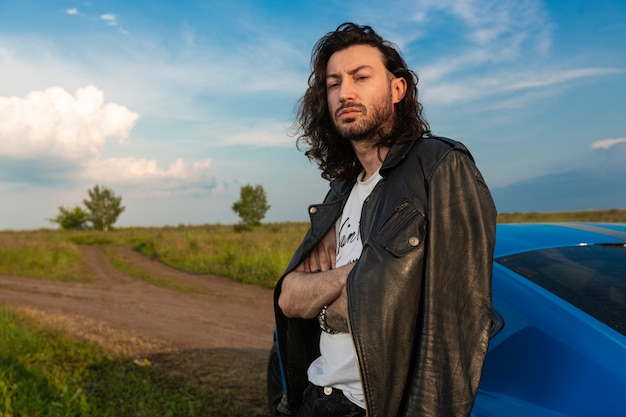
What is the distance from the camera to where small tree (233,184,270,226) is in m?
61.1

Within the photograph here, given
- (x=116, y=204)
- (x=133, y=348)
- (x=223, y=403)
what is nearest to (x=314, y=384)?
(x=223, y=403)

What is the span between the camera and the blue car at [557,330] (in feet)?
5.34

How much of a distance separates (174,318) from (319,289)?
715 cm

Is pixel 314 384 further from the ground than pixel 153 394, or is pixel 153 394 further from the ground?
pixel 314 384

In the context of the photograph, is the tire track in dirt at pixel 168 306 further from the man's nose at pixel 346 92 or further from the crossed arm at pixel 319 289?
the man's nose at pixel 346 92

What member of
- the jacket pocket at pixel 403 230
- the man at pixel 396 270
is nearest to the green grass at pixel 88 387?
the man at pixel 396 270

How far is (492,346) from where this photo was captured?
6.48 ft

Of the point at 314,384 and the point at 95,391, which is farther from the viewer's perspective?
the point at 95,391

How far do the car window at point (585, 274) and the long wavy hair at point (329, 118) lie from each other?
0.69m

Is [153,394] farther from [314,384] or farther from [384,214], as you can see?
[384,214]

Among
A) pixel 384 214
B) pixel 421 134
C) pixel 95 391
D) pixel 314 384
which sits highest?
pixel 421 134

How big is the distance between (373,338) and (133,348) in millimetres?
5589

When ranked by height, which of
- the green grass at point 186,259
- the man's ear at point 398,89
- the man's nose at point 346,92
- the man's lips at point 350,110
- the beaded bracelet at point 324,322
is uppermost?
the man's ear at point 398,89

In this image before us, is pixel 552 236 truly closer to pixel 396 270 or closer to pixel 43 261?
pixel 396 270
